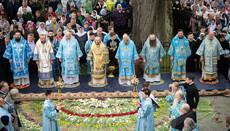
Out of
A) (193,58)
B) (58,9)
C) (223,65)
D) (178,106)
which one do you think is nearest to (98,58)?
(193,58)

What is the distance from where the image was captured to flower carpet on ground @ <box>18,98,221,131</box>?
31.6ft

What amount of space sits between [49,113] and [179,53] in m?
6.15

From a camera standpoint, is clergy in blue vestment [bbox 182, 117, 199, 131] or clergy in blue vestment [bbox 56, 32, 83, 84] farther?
clergy in blue vestment [bbox 56, 32, 83, 84]

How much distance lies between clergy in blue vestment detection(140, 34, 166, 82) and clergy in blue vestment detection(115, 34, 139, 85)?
1.40 ft

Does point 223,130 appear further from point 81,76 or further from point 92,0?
point 92,0

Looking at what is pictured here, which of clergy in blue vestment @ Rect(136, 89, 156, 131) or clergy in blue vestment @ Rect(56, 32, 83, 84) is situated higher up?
clergy in blue vestment @ Rect(56, 32, 83, 84)

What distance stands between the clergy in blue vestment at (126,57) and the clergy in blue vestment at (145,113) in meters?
4.19

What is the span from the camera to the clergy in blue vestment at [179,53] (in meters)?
12.2

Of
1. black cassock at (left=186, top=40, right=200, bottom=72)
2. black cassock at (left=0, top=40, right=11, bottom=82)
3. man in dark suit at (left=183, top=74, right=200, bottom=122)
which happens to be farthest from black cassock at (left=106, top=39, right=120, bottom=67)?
man in dark suit at (left=183, top=74, right=200, bottom=122)

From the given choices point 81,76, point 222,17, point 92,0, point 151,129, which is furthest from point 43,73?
point 222,17

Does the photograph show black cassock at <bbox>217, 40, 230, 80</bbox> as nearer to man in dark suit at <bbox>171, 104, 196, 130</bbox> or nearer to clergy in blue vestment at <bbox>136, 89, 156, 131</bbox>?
man in dark suit at <bbox>171, 104, 196, 130</bbox>

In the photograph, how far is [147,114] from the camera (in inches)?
310

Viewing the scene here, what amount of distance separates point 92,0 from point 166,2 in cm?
510

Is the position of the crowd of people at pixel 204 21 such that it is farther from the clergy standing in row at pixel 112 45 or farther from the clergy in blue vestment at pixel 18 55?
the clergy in blue vestment at pixel 18 55
